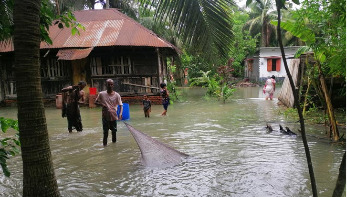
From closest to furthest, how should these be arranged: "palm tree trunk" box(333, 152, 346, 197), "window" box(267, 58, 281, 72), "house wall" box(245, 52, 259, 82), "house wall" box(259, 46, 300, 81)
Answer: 1. "palm tree trunk" box(333, 152, 346, 197)
2. "house wall" box(259, 46, 300, 81)
3. "window" box(267, 58, 281, 72)
4. "house wall" box(245, 52, 259, 82)

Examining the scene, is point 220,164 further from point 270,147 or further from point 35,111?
point 35,111

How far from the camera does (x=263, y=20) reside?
30.2 m

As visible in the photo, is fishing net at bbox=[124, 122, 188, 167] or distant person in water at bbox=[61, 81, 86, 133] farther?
distant person in water at bbox=[61, 81, 86, 133]

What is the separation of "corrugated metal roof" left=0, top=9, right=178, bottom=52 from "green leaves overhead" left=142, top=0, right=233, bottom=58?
10334mm

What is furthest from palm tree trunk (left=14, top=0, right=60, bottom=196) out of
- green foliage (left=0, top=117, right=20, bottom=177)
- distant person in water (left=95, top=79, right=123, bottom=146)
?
distant person in water (left=95, top=79, right=123, bottom=146)

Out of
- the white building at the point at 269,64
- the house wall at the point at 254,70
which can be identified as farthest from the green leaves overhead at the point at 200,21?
the house wall at the point at 254,70

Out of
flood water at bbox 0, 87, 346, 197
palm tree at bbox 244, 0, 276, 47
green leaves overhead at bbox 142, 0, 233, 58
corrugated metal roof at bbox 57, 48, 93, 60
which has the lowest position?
flood water at bbox 0, 87, 346, 197

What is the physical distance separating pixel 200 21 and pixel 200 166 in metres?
2.71

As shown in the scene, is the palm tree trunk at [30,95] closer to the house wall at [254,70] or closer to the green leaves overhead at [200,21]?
the green leaves overhead at [200,21]

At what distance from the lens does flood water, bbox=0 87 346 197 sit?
401cm

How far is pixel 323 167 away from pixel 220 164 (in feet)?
5.51

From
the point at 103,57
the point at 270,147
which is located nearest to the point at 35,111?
the point at 270,147

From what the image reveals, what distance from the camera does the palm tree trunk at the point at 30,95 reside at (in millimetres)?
2504

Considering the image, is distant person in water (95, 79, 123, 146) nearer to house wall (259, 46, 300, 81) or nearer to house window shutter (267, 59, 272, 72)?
house wall (259, 46, 300, 81)
